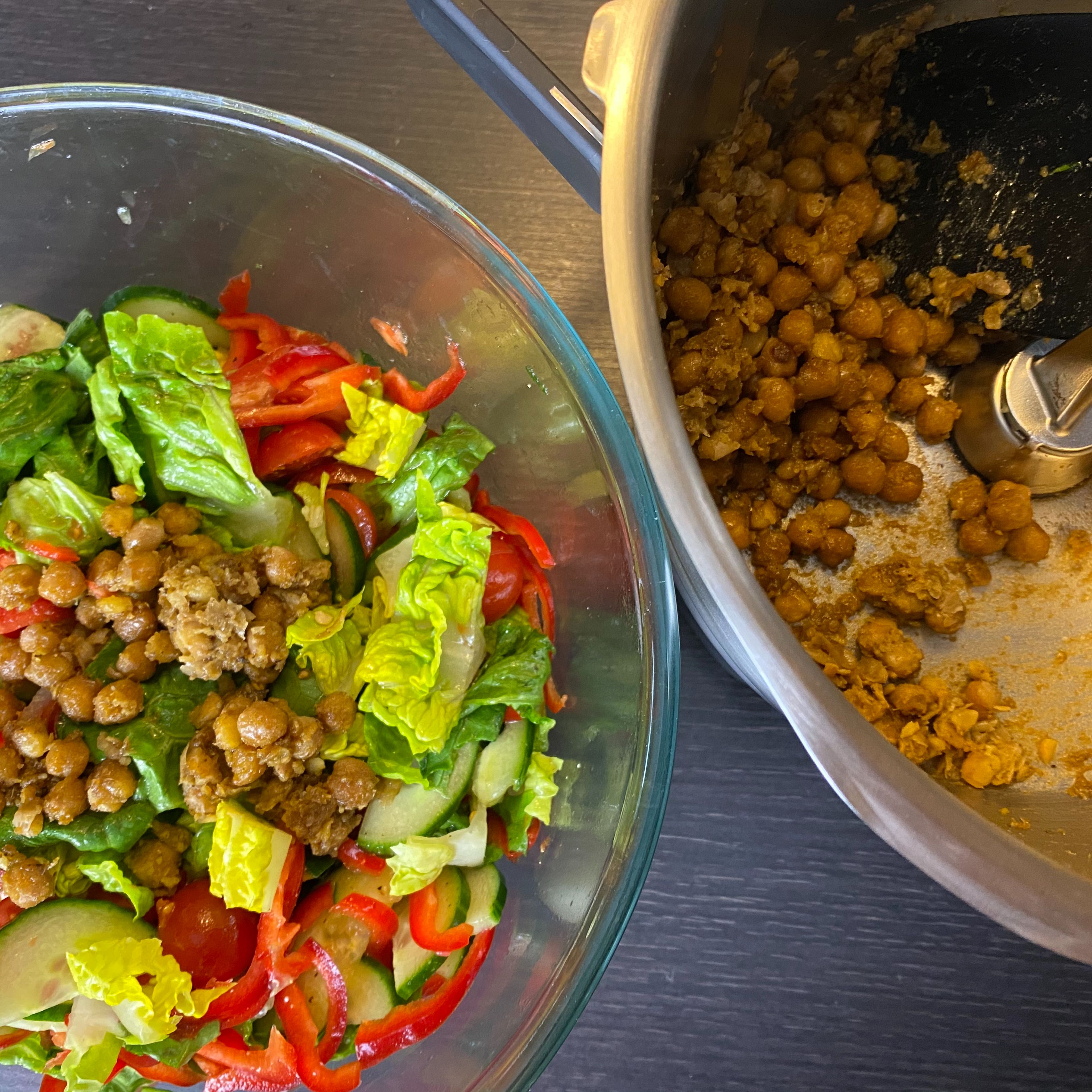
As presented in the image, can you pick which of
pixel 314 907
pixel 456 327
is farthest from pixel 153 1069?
pixel 456 327

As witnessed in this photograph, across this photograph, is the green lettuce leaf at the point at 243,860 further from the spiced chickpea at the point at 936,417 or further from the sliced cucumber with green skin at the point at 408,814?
the spiced chickpea at the point at 936,417

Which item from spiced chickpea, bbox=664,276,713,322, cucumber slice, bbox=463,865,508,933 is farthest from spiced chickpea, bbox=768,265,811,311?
cucumber slice, bbox=463,865,508,933

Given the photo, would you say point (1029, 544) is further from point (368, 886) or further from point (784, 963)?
point (368, 886)

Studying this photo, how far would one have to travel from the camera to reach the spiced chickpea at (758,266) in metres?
1.09

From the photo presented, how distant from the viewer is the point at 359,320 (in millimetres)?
1155

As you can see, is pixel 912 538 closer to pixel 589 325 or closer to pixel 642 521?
pixel 642 521

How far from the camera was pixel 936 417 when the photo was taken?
3.87 feet

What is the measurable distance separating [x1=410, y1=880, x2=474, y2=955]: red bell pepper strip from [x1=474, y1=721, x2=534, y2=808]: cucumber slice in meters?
0.13

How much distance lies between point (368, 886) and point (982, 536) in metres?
0.98

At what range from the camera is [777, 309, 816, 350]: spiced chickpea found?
1.09 m

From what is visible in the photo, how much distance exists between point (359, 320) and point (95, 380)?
0.36 meters

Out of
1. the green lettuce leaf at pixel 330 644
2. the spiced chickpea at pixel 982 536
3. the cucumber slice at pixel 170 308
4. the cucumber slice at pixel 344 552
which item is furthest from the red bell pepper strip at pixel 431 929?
the spiced chickpea at pixel 982 536

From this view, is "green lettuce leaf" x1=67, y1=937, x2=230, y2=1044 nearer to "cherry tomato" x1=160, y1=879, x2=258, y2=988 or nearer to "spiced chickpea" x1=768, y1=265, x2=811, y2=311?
"cherry tomato" x1=160, y1=879, x2=258, y2=988

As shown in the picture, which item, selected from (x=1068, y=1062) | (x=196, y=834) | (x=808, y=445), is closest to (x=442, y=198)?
(x=808, y=445)
